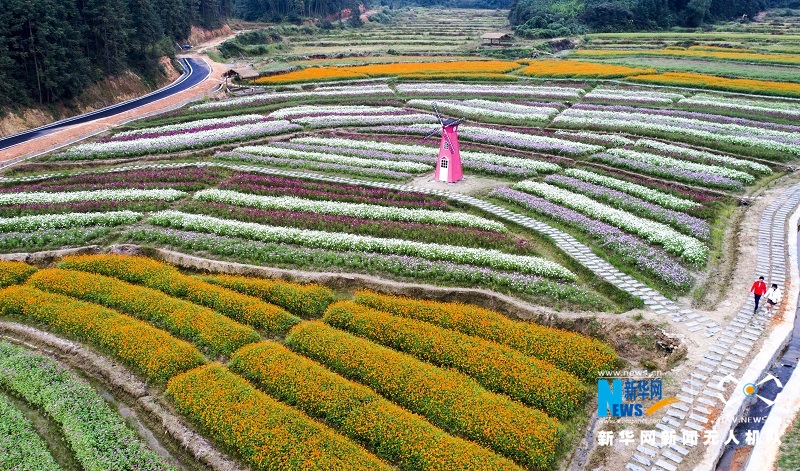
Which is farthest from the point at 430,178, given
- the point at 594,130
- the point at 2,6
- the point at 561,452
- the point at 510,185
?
the point at 2,6

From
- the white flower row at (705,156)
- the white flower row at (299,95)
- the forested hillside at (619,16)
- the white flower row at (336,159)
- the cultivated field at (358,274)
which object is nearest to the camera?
the cultivated field at (358,274)

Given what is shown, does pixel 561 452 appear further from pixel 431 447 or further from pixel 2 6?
pixel 2 6

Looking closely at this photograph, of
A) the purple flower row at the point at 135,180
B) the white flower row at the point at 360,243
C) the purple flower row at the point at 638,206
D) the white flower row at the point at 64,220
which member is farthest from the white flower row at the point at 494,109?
the white flower row at the point at 64,220

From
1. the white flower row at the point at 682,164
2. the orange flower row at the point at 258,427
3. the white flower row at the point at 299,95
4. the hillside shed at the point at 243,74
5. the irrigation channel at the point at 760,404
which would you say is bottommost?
the irrigation channel at the point at 760,404

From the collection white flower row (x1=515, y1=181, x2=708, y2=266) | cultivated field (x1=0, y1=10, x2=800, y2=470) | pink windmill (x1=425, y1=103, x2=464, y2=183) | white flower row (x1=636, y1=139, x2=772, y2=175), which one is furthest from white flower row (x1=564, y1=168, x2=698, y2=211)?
white flower row (x1=636, y1=139, x2=772, y2=175)

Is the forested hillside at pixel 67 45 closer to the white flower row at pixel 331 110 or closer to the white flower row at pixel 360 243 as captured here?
the white flower row at pixel 331 110

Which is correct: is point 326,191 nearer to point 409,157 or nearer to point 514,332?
point 409,157
